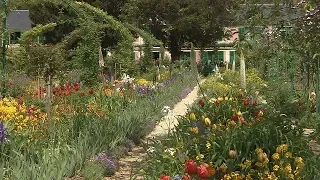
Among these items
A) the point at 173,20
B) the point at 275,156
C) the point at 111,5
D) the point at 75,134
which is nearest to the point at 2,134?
the point at 75,134

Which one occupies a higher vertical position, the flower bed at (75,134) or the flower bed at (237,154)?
the flower bed at (237,154)

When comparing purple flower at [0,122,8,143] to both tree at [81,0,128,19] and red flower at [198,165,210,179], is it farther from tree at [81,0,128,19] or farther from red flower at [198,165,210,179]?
tree at [81,0,128,19]

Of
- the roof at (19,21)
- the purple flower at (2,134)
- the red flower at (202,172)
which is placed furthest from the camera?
the roof at (19,21)

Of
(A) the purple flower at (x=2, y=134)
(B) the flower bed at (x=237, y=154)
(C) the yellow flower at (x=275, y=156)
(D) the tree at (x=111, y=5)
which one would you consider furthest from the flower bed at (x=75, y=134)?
(D) the tree at (x=111, y=5)

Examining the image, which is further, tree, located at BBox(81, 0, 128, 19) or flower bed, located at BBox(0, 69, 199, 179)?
tree, located at BBox(81, 0, 128, 19)

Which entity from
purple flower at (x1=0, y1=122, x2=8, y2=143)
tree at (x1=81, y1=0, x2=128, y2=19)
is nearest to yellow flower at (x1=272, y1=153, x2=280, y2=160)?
purple flower at (x1=0, y1=122, x2=8, y2=143)

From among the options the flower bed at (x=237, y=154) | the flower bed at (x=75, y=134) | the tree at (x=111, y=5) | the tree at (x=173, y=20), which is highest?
the tree at (x=111, y=5)

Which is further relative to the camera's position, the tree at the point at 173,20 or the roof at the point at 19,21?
the roof at the point at 19,21

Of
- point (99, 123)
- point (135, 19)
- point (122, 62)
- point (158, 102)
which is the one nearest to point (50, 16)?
point (135, 19)

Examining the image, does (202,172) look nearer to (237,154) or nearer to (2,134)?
(237,154)

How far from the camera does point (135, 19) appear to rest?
113 feet

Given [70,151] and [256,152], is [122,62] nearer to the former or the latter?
[70,151]

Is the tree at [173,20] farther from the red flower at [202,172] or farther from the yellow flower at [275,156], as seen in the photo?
the red flower at [202,172]

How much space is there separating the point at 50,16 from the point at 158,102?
21.0 meters
